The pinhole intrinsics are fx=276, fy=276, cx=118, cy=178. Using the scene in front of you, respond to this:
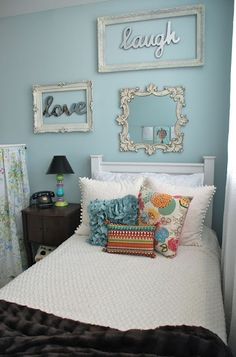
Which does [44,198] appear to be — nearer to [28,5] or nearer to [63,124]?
[63,124]

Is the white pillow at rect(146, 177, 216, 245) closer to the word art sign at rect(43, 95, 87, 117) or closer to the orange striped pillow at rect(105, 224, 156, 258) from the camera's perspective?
the orange striped pillow at rect(105, 224, 156, 258)

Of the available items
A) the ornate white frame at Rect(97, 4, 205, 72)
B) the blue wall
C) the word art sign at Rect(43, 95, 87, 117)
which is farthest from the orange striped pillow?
the ornate white frame at Rect(97, 4, 205, 72)

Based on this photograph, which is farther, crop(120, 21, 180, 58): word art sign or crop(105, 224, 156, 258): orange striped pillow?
crop(120, 21, 180, 58): word art sign

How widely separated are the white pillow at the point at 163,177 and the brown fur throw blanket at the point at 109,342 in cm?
129

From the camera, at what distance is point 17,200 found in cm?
268

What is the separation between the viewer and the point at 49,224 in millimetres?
2441

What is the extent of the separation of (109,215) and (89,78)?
1.38 metres

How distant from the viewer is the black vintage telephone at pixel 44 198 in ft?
8.59

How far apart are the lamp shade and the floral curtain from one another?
390 millimetres

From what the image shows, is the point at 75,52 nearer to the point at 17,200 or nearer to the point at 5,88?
the point at 5,88

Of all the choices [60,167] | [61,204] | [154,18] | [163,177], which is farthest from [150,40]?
[61,204]

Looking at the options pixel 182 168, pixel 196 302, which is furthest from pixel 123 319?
pixel 182 168

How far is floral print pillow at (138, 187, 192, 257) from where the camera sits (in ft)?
5.72

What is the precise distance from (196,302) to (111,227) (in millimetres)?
748
